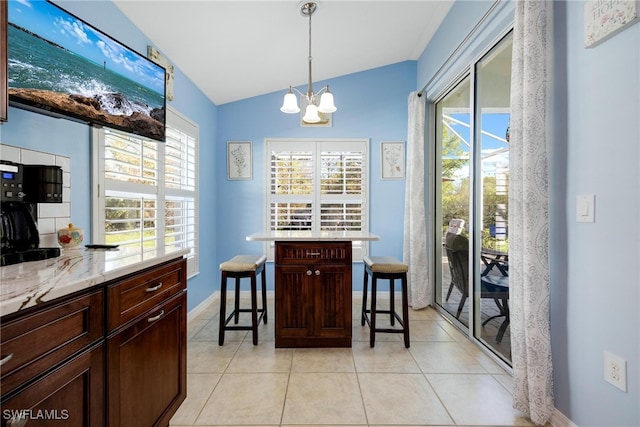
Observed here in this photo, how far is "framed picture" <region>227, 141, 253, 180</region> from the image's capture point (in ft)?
13.1

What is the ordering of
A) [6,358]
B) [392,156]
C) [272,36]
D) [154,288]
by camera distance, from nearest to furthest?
1. [6,358]
2. [154,288]
3. [272,36]
4. [392,156]

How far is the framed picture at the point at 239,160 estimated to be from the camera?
4000 mm

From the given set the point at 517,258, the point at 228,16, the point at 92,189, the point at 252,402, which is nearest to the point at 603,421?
the point at 517,258

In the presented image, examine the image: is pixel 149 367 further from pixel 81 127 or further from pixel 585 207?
pixel 585 207

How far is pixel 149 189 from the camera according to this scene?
2.55 m

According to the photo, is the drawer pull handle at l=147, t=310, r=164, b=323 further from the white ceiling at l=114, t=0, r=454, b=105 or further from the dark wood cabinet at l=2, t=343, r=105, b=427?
the white ceiling at l=114, t=0, r=454, b=105

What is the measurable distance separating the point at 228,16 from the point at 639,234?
2.83 metres

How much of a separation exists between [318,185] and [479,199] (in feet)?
6.56

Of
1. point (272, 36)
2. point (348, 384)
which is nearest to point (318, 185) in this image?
point (272, 36)

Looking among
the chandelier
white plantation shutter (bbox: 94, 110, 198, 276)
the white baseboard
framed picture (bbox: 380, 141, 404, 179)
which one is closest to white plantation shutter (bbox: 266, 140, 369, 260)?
framed picture (bbox: 380, 141, 404, 179)

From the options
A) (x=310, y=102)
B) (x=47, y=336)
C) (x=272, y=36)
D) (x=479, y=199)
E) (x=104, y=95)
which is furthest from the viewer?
(x=272, y=36)

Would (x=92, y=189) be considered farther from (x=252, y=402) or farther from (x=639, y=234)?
(x=639, y=234)

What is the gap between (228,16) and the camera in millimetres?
2408

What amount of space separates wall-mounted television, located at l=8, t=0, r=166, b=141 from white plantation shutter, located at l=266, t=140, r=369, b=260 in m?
2.09
